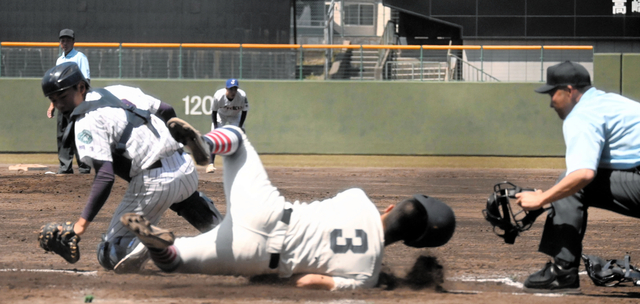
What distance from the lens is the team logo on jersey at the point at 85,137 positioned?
4332 millimetres

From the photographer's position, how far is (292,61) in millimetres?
15945

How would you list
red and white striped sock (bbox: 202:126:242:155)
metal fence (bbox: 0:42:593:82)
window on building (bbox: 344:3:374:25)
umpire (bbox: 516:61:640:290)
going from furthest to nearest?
1. window on building (bbox: 344:3:374:25)
2. metal fence (bbox: 0:42:593:82)
3. umpire (bbox: 516:61:640:290)
4. red and white striped sock (bbox: 202:126:242:155)

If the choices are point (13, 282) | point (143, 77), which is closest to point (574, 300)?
point (13, 282)

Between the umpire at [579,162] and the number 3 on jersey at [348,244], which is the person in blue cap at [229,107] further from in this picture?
the umpire at [579,162]

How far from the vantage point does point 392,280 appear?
4.72 m

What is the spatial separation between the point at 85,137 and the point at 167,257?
3.04 feet

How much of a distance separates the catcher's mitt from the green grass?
9262mm

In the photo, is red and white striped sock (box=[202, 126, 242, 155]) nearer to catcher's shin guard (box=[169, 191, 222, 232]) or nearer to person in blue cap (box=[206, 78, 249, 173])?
catcher's shin guard (box=[169, 191, 222, 232])

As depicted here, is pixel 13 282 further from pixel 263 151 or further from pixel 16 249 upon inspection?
pixel 263 151

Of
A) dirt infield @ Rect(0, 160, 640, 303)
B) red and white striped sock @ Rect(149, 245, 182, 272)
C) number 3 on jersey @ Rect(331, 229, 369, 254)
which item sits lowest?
dirt infield @ Rect(0, 160, 640, 303)

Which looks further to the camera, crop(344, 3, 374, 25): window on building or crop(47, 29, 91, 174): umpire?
crop(344, 3, 374, 25): window on building

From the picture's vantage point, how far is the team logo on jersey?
4332mm

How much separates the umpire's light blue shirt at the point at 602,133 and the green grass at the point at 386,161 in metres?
9.27

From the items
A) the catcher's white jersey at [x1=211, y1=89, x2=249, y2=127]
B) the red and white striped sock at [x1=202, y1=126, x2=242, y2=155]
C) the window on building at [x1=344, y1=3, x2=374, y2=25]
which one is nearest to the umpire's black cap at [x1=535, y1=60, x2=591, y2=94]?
the red and white striped sock at [x1=202, y1=126, x2=242, y2=155]
